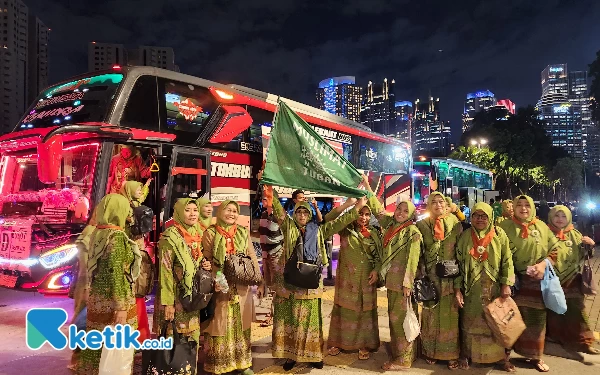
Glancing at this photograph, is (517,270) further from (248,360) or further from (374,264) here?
(248,360)

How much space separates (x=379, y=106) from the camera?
384 feet

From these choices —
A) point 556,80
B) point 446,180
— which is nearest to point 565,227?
point 446,180

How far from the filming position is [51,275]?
5.79 metres

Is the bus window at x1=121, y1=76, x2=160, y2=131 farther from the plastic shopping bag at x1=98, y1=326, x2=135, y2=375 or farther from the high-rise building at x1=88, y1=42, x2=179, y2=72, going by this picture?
the high-rise building at x1=88, y1=42, x2=179, y2=72

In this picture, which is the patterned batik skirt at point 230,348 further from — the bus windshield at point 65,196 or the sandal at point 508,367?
the bus windshield at point 65,196

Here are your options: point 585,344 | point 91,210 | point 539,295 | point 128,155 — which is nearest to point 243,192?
point 128,155

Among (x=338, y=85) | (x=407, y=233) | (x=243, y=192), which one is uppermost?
(x=338, y=85)

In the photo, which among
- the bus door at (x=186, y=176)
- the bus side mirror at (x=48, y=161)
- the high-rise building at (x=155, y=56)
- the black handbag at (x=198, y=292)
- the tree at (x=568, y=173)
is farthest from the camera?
the tree at (x=568, y=173)

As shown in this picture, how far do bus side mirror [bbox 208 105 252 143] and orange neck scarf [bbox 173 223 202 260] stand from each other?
3596 mm

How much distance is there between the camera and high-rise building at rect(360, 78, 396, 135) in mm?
112500

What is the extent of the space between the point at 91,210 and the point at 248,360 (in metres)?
3.06

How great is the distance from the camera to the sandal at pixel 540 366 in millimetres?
4473

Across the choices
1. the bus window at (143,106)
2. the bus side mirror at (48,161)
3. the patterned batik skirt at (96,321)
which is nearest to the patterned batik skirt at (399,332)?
the patterned batik skirt at (96,321)

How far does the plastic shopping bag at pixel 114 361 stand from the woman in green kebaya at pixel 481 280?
320cm
